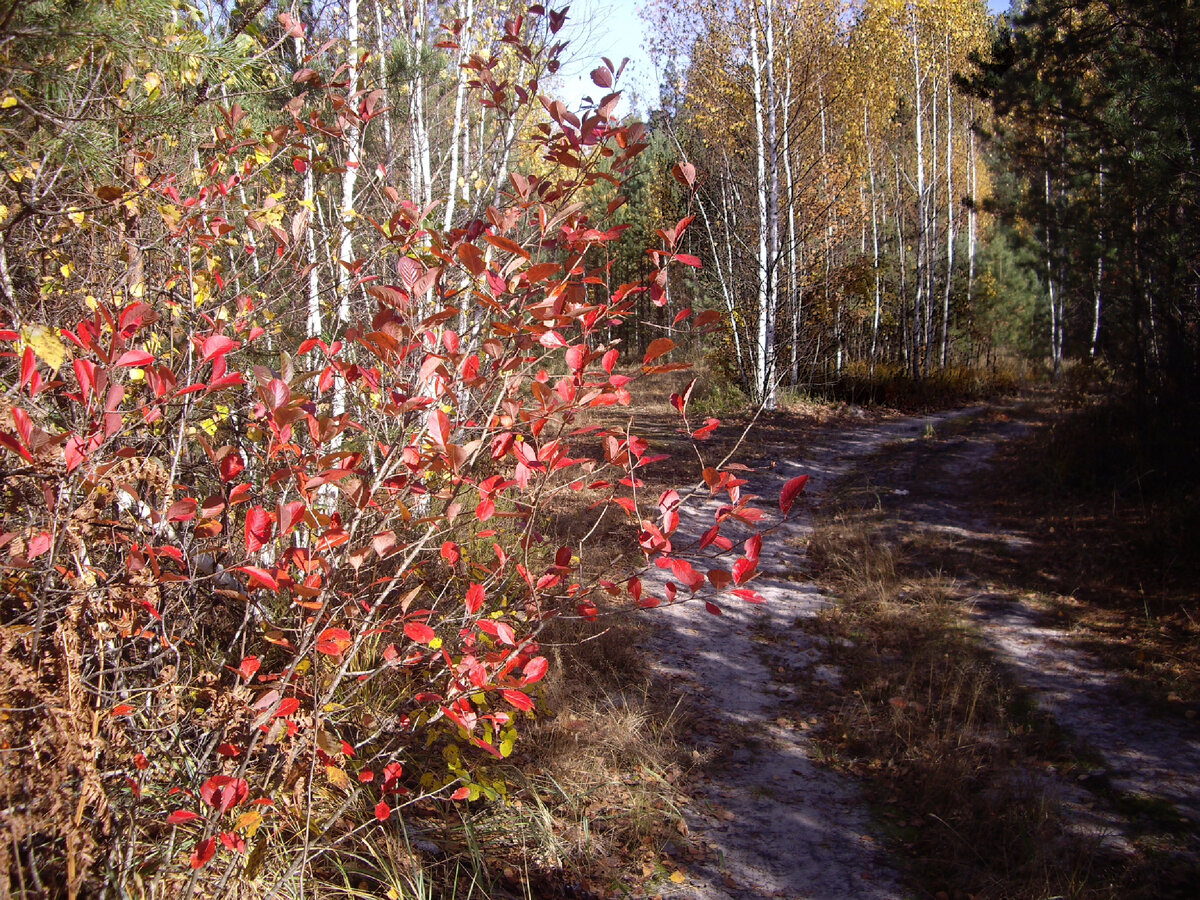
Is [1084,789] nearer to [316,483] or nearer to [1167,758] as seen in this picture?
Result: [1167,758]

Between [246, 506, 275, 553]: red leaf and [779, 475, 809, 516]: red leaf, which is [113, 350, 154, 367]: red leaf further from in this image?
[779, 475, 809, 516]: red leaf

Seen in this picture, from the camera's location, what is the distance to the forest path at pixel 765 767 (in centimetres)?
258

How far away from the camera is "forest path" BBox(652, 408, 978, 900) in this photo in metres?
2.58

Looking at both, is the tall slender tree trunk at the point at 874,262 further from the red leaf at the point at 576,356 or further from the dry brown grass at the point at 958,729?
the red leaf at the point at 576,356

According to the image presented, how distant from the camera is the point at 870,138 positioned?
17.0 m

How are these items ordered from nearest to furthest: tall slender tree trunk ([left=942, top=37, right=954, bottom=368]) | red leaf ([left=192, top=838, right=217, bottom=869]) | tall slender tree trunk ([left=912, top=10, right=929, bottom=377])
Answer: red leaf ([left=192, top=838, right=217, bottom=869]) < tall slender tree trunk ([left=912, top=10, right=929, bottom=377]) < tall slender tree trunk ([left=942, top=37, right=954, bottom=368])

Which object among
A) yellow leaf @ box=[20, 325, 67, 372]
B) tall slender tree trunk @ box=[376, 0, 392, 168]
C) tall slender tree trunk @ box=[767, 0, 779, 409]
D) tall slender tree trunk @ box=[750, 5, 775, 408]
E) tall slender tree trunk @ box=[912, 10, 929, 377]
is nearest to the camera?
yellow leaf @ box=[20, 325, 67, 372]

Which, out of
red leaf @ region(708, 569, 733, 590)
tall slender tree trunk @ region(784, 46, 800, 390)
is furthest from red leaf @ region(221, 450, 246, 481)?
tall slender tree trunk @ region(784, 46, 800, 390)

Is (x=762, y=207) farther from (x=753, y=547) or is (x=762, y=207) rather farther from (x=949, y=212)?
(x=753, y=547)

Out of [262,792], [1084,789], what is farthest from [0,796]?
[1084,789]

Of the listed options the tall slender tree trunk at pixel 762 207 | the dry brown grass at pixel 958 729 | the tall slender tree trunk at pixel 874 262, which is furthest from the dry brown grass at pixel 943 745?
the tall slender tree trunk at pixel 874 262

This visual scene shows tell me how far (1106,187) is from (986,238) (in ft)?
73.5

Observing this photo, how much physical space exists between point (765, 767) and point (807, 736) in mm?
373

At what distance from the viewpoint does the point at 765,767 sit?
10.7ft
